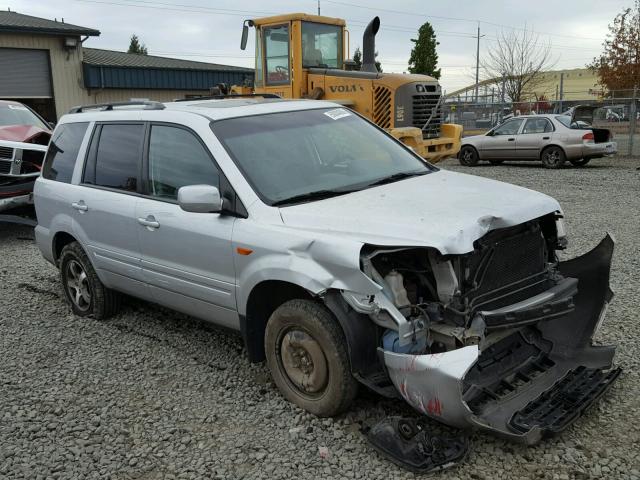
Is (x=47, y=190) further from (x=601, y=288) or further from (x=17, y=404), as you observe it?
(x=601, y=288)

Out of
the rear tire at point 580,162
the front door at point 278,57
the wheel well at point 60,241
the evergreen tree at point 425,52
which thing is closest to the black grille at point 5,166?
the wheel well at point 60,241

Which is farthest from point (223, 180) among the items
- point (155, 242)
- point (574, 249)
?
point (574, 249)

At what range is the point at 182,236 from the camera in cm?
437

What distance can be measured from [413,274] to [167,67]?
25.7 m

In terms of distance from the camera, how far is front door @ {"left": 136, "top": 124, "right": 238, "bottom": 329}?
4.16 m

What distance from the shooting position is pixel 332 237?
350 cm

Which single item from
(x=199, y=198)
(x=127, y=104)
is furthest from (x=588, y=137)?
(x=199, y=198)

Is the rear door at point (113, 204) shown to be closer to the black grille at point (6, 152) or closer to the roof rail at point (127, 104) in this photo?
the roof rail at point (127, 104)

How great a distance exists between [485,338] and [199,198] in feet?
6.27

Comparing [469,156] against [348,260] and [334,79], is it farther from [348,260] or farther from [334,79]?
[348,260]

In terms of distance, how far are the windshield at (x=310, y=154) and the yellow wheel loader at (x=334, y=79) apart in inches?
249

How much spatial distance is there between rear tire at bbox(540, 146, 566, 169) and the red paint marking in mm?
15346

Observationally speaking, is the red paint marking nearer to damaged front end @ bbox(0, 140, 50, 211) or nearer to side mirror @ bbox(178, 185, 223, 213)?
side mirror @ bbox(178, 185, 223, 213)

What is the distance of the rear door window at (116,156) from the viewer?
4934 mm
